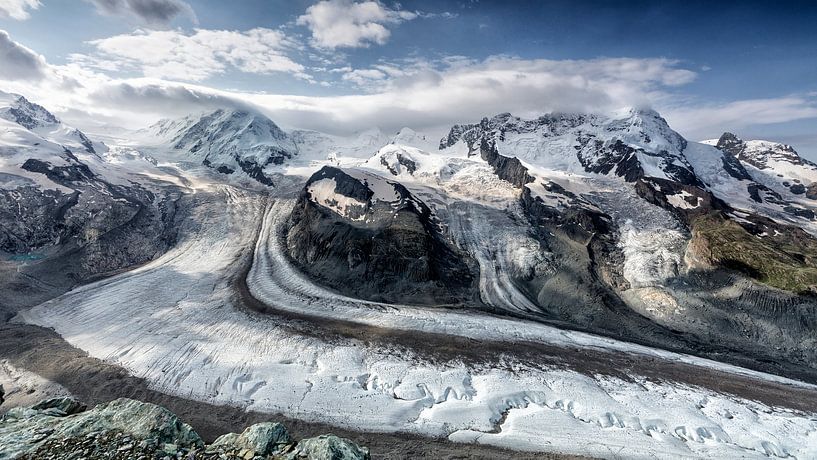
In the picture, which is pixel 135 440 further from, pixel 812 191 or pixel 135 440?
pixel 812 191

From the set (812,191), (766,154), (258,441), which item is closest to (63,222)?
(258,441)

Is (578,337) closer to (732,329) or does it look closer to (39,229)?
(732,329)

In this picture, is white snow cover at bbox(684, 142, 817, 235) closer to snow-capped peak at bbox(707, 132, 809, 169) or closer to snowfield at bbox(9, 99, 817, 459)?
snow-capped peak at bbox(707, 132, 809, 169)

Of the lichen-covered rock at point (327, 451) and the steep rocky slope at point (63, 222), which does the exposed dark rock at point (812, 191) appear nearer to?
the lichen-covered rock at point (327, 451)

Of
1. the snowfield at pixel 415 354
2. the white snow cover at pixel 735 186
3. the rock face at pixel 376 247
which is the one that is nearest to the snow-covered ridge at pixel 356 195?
the rock face at pixel 376 247

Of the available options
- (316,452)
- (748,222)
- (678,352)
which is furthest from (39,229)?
(748,222)

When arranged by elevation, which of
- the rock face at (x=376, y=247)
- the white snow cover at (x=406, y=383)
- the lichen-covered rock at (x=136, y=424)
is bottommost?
the white snow cover at (x=406, y=383)
